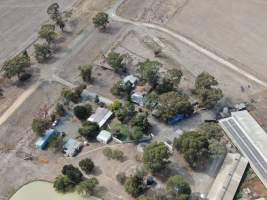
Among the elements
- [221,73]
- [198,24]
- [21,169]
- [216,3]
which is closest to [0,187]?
[21,169]

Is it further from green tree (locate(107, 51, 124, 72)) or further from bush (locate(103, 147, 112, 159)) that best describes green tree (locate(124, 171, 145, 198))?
green tree (locate(107, 51, 124, 72))

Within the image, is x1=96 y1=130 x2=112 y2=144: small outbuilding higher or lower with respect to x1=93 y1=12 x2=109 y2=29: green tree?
lower

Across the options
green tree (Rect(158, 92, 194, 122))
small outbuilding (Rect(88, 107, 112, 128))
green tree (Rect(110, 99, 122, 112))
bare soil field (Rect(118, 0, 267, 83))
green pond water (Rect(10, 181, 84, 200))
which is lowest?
green pond water (Rect(10, 181, 84, 200))

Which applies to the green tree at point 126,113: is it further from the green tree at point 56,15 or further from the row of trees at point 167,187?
the green tree at point 56,15

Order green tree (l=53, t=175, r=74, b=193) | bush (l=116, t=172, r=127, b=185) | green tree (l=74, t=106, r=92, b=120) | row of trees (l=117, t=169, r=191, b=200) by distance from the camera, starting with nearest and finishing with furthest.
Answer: row of trees (l=117, t=169, r=191, b=200), green tree (l=53, t=175, r=74, b=193), bush (l=116, t=172, r=127, b=185), green tree (l=74, t=106, r=92, b=120)

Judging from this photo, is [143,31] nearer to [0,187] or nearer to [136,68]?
[136,68]

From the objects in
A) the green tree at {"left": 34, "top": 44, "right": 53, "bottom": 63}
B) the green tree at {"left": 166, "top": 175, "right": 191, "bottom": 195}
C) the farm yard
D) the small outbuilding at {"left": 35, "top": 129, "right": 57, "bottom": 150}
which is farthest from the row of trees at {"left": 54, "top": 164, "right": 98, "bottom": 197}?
the green tree at {"left": 34, "top": 44, "right": 53, "bottom": 63}

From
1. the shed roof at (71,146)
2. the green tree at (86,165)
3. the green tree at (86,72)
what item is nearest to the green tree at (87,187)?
the green tree at (86,165)
